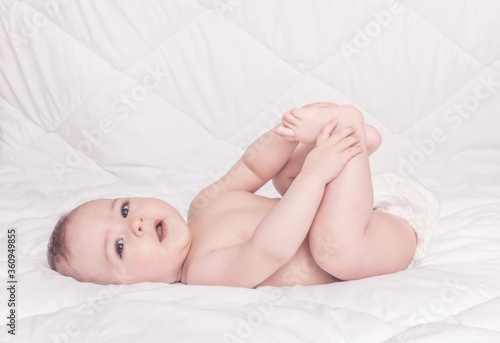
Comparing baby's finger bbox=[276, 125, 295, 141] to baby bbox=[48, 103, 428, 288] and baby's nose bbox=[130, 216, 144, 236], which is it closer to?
baby bbox=[48, 103, 428, 288]

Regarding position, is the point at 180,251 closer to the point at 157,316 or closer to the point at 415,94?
the point at 157,316

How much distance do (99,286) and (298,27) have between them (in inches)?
35.6

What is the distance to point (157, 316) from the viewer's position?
1.08 metres

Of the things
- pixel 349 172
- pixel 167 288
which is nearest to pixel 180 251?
pixel 167 288

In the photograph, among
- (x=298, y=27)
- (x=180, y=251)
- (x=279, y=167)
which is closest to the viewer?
(x=180, y=251)

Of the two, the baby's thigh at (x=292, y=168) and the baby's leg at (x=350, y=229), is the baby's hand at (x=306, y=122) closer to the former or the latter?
the baby's leg at (x=350, y=229)

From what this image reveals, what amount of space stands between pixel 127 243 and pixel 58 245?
0.47 feet

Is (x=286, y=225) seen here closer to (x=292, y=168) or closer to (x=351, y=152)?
(x=351, y=152)

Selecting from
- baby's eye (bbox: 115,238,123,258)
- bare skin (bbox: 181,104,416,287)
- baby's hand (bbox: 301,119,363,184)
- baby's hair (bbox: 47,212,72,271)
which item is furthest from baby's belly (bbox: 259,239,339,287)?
baby's hair (bbox: 47,212,72,271)

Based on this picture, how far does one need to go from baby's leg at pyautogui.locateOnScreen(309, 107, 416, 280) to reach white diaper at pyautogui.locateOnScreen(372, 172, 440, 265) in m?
0.11

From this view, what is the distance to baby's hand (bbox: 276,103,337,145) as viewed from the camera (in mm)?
1278

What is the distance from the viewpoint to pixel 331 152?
4.01 feet

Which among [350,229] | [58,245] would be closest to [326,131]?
[350,229]

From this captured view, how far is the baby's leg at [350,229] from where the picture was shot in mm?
1221
